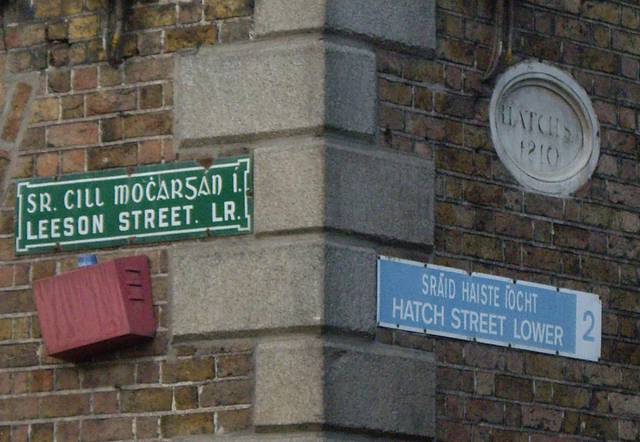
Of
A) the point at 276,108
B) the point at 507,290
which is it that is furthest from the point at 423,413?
the point at 276,108

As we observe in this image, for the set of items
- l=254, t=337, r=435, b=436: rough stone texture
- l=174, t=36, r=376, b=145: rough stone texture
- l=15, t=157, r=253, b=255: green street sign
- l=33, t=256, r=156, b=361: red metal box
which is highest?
l=174, t=36, r=376, b=145: rough stone texture

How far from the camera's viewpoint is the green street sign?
9.98 meters

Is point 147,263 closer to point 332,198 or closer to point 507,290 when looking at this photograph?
point 332,198

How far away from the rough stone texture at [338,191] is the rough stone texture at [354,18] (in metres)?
0.52

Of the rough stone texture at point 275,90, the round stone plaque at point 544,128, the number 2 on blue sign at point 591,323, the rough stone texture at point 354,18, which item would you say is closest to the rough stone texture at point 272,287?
the rough stone texture at point 275,90

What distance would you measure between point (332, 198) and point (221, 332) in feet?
2.41

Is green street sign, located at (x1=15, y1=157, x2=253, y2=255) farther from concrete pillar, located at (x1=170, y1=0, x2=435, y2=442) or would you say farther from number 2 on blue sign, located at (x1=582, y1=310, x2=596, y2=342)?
number 2 on blue sign, located at (x1=582, y1=310, x2=596, y2=342)

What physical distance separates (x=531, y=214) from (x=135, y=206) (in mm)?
1830

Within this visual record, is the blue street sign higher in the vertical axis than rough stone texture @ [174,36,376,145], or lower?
lower

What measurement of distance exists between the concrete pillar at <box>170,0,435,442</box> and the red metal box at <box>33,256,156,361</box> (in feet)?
0.53

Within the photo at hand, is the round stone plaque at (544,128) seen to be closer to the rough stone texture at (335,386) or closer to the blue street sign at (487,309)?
the blue street sign at (487,309)

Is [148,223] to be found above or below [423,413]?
above

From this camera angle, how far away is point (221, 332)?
9859 mm

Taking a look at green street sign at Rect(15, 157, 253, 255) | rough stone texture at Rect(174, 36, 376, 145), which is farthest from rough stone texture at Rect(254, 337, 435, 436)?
rough stone texture at Rect(174, 36, 376, 145)
